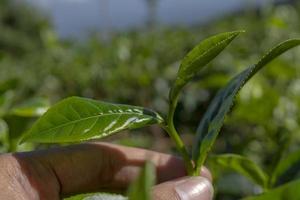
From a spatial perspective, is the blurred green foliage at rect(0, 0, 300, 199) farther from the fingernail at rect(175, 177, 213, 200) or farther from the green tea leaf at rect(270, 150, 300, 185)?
the fingernail at rect(175, 177, 213, 200)

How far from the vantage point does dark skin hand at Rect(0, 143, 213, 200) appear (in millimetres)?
1011

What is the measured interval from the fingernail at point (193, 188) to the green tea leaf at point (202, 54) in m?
0.17

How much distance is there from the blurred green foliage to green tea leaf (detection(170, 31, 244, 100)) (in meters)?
0.32

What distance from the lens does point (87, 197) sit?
2.98 feet

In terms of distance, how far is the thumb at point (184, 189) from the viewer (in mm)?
989

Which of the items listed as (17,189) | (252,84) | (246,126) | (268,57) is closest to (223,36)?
(268,57)

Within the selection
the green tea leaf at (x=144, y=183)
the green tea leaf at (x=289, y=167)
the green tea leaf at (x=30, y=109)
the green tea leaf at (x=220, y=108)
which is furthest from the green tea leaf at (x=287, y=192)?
the green tea leaf at (x=30, y=109)

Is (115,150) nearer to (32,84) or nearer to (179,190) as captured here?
(179,190)

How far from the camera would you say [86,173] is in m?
1.27

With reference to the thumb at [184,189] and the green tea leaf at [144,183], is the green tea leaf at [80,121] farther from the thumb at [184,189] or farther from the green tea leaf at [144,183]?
the green tea leaf at [144,183]

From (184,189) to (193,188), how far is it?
2cm

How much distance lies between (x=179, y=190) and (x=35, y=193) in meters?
0.30

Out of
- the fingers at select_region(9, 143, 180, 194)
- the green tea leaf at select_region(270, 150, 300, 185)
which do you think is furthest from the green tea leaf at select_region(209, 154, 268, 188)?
the fingers at select_region(9, 143, 180, 194)

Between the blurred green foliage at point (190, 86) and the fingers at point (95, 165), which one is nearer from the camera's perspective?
the fingers at point (95, 165)
